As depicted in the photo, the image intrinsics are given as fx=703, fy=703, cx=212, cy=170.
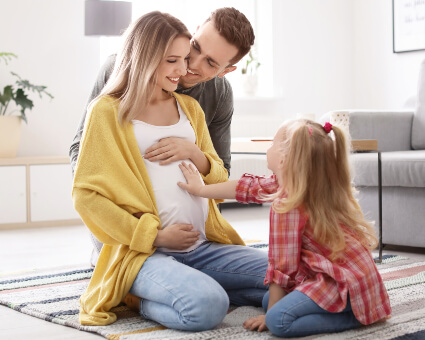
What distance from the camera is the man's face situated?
6.53 feet

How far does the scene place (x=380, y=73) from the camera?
5.59 metres

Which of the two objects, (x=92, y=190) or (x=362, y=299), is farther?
(x=92, y=190)

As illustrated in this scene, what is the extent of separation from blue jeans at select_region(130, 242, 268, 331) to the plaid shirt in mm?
154

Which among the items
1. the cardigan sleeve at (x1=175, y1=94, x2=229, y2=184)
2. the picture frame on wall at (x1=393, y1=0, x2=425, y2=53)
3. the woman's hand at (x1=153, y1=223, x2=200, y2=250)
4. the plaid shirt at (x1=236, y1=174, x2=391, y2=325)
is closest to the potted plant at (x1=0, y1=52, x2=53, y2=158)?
the cardigan sleeve at (x1=175, y1=94, x2=229, y2=184)

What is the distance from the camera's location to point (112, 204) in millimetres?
1736

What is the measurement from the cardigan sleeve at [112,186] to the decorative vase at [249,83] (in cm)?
353

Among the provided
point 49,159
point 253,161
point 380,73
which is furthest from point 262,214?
point 380,73

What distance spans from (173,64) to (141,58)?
3.5 inches

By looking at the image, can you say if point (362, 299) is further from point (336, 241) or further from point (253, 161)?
point (253, 161)

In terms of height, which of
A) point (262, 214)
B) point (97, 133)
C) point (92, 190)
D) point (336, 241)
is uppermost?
point (97, 133)

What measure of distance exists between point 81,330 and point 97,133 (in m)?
0.49

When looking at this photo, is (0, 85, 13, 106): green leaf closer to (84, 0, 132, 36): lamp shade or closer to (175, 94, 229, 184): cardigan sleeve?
(84, 0, 132, 36): lamp shade

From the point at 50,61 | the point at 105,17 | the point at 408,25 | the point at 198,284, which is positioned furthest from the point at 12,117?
the point at 408,25

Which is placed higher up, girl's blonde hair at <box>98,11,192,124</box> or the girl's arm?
girl's blonde hair at <box>98,11,192,124</box>
